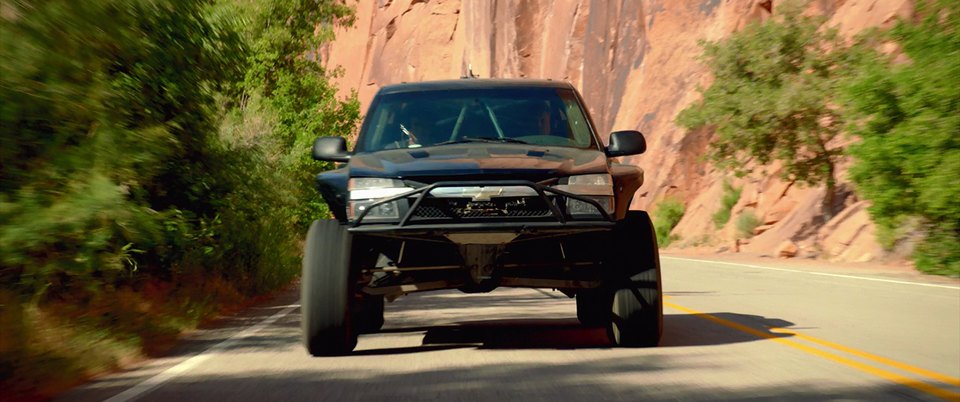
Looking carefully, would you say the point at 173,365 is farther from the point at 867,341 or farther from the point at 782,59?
the point at 782,59

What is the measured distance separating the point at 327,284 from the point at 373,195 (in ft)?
2.52

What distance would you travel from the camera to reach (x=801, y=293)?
667 inches

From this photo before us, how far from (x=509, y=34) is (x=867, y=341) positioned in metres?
69.1

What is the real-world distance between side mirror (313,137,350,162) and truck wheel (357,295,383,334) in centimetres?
174

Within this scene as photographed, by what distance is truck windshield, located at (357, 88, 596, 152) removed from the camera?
9.96 meters

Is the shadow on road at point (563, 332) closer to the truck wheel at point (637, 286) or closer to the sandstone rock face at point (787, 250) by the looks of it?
the truck wheel at point (637, 286)

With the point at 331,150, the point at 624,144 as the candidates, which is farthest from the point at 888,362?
the point at 331,150

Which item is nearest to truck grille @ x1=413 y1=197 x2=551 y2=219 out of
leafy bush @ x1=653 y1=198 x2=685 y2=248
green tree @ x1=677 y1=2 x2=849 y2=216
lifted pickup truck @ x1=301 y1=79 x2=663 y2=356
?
lifted pickup truck @ x1=301 y1=79 x2=663 y2=356

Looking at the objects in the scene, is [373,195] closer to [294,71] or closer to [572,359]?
[572,359]

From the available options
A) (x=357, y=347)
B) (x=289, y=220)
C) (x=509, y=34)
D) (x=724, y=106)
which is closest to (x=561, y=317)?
(x=357, y=347)

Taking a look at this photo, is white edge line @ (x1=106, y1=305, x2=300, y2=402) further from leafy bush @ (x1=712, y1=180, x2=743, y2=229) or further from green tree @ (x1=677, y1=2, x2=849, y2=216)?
leafy bush @ (x1=712, y1=180, x2=743, y2=229)

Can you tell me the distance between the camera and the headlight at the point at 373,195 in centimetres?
858

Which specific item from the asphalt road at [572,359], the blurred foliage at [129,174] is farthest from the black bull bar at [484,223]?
the blurred foliage at [129,174]

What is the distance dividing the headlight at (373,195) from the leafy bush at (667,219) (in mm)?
44735
